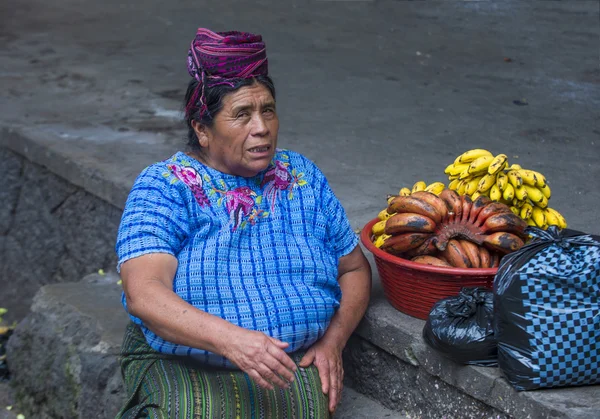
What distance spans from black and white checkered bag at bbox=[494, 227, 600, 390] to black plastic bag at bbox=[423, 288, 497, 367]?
133 mm

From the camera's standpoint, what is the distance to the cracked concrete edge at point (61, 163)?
15.1 ft

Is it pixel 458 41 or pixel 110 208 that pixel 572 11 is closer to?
pixel 458 41

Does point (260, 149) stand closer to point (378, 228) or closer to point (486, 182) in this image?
point (378, 228)

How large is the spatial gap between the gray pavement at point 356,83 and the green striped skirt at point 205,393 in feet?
4.56

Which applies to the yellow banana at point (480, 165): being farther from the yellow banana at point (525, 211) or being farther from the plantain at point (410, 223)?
the plantain at point (410, 223)

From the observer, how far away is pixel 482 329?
8.11ft

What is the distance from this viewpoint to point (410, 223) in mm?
2771

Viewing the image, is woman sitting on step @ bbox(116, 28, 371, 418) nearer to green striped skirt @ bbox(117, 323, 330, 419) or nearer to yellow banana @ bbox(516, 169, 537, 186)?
green striped skirt @ bbox(117, 323, 330, 419)

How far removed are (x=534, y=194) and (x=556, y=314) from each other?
2.32 feet

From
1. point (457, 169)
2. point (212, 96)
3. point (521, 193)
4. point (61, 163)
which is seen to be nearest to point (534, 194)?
point (521, 193)

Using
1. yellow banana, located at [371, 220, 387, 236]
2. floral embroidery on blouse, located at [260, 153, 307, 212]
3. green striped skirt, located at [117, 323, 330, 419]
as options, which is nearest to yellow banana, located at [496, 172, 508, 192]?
yellow banana, located at [371, 220, 387, 236]

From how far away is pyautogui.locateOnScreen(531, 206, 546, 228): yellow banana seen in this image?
294cm

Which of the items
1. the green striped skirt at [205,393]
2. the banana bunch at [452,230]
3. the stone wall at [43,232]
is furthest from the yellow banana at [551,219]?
the stone wall at [43,232]

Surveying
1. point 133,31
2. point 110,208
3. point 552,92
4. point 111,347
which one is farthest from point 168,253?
point 133,31
